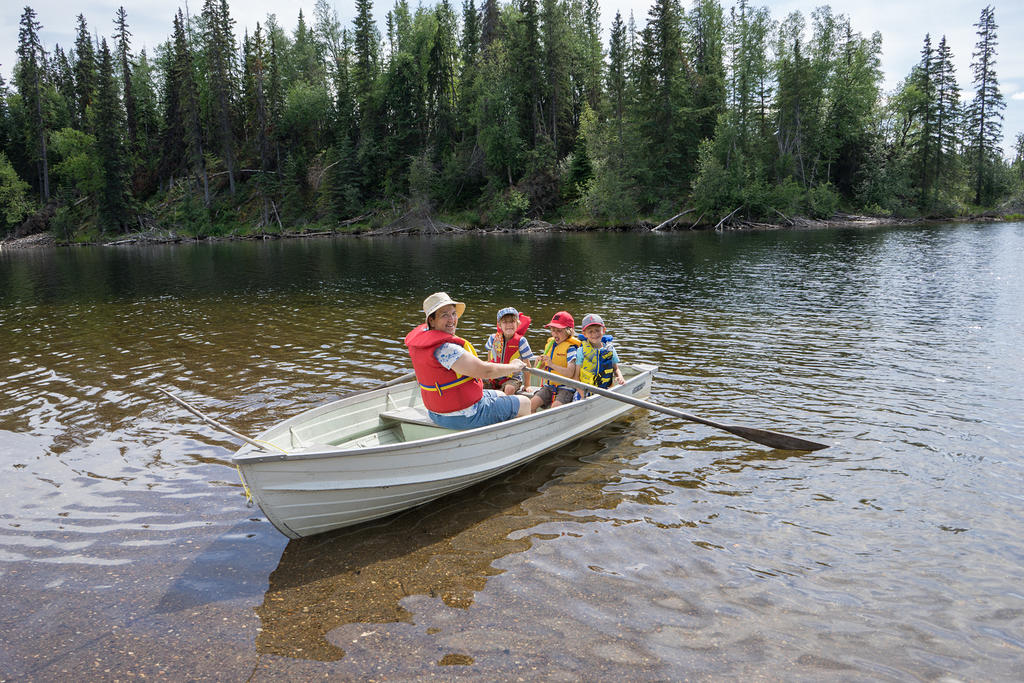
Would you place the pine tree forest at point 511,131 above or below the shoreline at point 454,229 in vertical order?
above

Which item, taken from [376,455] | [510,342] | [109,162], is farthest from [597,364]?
[109,162]

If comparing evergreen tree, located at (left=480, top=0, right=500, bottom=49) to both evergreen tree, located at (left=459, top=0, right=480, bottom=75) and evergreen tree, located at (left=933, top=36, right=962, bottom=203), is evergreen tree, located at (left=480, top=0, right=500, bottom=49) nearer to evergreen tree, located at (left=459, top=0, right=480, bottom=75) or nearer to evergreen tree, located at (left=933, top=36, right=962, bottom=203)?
evergreen tree, located at (left=459, top=0, right=480, bottom=75)

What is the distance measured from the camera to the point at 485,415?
691 centimetres

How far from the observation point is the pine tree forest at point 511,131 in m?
54.9

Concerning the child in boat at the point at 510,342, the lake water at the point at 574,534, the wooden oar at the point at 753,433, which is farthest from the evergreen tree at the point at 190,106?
the wooden oar at the point at 753,433

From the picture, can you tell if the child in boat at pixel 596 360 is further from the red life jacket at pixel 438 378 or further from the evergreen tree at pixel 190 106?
the evergreen tree at pixel 190 106

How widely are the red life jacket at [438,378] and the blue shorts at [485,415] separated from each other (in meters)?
0.08

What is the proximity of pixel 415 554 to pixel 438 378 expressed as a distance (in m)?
1.74

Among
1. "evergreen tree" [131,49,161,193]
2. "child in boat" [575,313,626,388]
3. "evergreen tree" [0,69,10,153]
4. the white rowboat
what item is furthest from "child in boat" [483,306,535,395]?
"evergreen tree" [0,69,10,153]

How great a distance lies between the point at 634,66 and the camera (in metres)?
55.8

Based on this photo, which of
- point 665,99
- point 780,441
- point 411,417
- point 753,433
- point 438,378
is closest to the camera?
point 438,378

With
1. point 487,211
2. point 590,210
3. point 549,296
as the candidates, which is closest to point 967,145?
point 590,210

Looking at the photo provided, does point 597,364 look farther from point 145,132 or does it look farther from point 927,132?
point 145,132

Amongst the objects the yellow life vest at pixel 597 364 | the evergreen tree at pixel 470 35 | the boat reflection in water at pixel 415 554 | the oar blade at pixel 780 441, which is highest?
the evergreen tree at pixel 470 35
